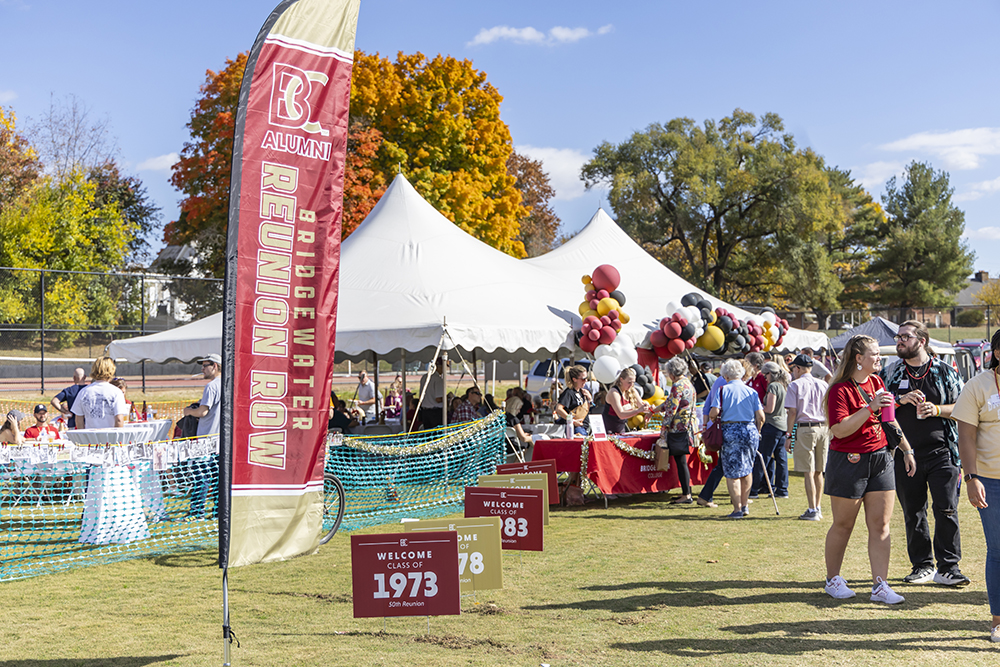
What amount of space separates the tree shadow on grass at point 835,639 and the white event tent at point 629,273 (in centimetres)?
851

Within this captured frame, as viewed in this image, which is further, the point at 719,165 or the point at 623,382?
the point at 719,165

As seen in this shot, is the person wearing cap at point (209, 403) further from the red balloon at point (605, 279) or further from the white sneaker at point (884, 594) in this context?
the white sneaker at point (884, 594)

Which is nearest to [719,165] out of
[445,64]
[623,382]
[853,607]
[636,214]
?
[636,214]

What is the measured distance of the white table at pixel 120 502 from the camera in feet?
27.9

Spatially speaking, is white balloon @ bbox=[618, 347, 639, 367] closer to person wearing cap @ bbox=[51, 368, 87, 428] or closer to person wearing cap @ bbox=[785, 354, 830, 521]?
person wearing cap @ bbox=[785, 354, 830, 521]

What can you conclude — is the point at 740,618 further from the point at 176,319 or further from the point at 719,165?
the point at 719,165

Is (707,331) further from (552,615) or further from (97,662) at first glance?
(97,662)

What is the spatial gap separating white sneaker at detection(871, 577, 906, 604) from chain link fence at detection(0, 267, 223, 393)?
15947 millimetres

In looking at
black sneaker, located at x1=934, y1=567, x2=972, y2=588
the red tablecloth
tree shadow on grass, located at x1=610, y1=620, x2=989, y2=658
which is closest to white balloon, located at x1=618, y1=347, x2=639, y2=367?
the red tablecloth

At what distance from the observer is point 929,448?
591cm

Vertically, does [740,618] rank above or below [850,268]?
below

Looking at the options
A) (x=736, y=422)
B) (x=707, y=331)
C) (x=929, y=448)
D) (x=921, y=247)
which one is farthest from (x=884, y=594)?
(x=921, y=247)

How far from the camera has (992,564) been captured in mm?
4715

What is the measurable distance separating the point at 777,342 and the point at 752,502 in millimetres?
5729
